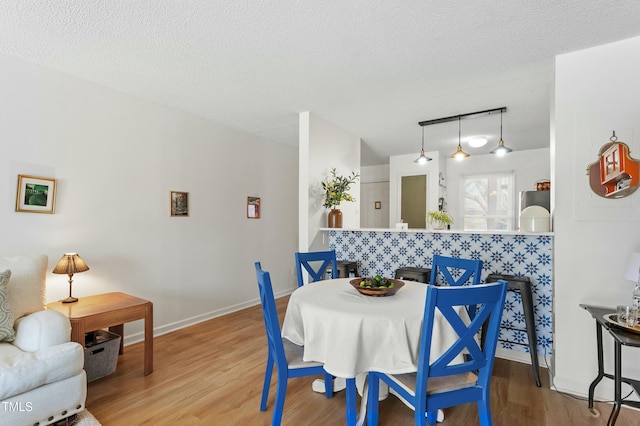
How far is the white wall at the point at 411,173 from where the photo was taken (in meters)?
A: 5.74

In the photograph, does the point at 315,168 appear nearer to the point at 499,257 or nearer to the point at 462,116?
the point at 462,116

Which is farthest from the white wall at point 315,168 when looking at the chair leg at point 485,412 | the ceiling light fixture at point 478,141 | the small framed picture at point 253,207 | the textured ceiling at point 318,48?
the chair leg at point 485,412

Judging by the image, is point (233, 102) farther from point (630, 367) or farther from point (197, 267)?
point (630, 367)

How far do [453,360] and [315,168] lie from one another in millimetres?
2665

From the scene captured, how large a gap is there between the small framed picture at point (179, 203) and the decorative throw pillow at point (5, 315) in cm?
168

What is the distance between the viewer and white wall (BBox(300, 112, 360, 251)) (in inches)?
148

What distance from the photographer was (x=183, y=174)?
3.73 metres

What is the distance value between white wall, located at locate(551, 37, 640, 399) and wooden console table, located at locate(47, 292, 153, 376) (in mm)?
3195

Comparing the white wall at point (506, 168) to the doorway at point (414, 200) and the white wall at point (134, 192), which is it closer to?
the doorway at point (414, 200)

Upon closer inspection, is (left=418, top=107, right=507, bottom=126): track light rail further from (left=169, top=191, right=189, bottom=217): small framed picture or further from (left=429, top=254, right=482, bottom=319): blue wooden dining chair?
(left=169, top=191, right=189, bottom=217): small framed picture

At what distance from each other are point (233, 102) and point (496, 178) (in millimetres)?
4906

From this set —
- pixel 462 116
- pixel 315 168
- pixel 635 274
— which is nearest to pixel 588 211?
pixel 635 274

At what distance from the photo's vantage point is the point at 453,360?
1664 mm

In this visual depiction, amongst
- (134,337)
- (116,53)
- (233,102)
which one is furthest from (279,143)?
(134,337)
